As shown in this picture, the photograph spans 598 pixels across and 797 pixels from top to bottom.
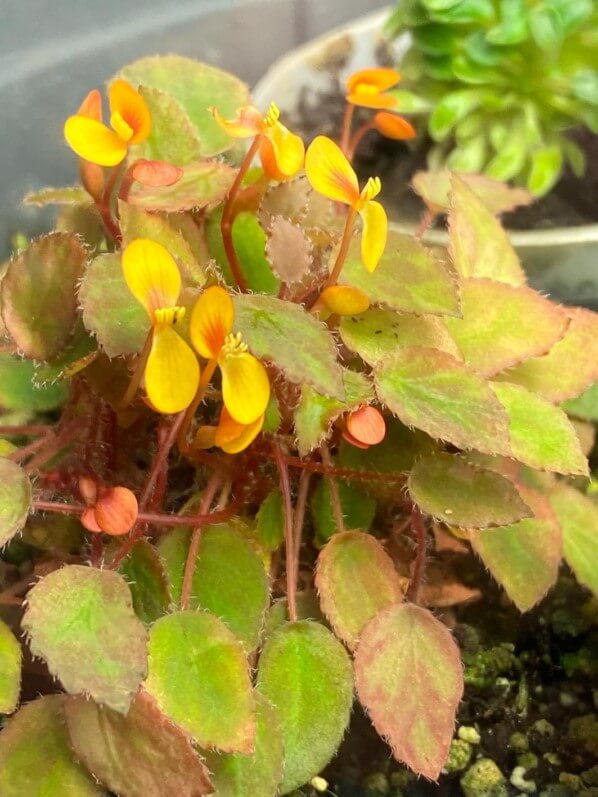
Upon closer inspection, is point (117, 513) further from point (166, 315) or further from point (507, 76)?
point (507, 76)

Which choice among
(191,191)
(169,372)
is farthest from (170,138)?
(169,372)

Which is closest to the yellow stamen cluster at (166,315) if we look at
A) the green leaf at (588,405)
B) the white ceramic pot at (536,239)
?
the green leaf at (588,405)

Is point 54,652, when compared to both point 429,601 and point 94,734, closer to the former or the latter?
point 94,734

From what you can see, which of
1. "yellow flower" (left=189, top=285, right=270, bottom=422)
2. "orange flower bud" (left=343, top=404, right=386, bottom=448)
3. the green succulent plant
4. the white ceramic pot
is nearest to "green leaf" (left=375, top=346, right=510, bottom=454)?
"orange flower bud" (left=343, top=404, right=386, bottom=448)

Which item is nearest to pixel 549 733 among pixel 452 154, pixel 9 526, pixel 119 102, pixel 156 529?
pixel 156 529

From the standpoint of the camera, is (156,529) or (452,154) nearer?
(156,529)

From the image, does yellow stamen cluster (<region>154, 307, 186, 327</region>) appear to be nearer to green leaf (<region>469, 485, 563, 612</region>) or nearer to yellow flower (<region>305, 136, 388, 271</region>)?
yellow flower (<region>305, 136, 388, 271</region>)
